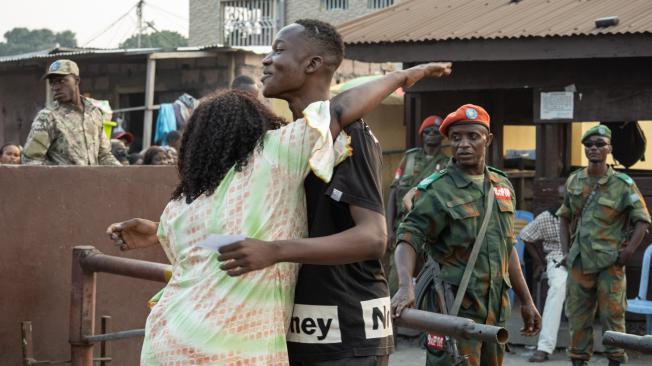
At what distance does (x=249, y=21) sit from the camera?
29375mm

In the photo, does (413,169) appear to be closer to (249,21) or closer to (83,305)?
(83,305)

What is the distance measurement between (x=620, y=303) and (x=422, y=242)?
3529 millimetres

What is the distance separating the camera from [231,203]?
3.11 meters

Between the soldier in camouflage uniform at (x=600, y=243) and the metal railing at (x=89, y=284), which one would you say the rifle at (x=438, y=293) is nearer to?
the metal railing at (x=89, y=284)

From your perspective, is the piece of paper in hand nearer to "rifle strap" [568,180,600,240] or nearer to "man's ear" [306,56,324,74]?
"man's ear" [306,56,324,74]

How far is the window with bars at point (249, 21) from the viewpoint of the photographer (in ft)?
94.1

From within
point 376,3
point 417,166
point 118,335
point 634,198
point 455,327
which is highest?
point 376,3

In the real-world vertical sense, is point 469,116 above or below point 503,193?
above

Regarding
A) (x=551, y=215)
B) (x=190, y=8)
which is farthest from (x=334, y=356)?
(x=190, y=8)

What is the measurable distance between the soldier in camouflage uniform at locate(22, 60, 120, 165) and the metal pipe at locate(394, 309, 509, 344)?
4.46m

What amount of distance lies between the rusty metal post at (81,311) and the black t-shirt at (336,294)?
2104mm

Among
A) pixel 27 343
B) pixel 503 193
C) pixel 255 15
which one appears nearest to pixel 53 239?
pixel 27 343

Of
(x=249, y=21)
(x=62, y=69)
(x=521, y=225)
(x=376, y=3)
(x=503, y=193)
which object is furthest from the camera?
(x=249, y=21)

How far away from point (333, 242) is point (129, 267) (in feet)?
5.91
